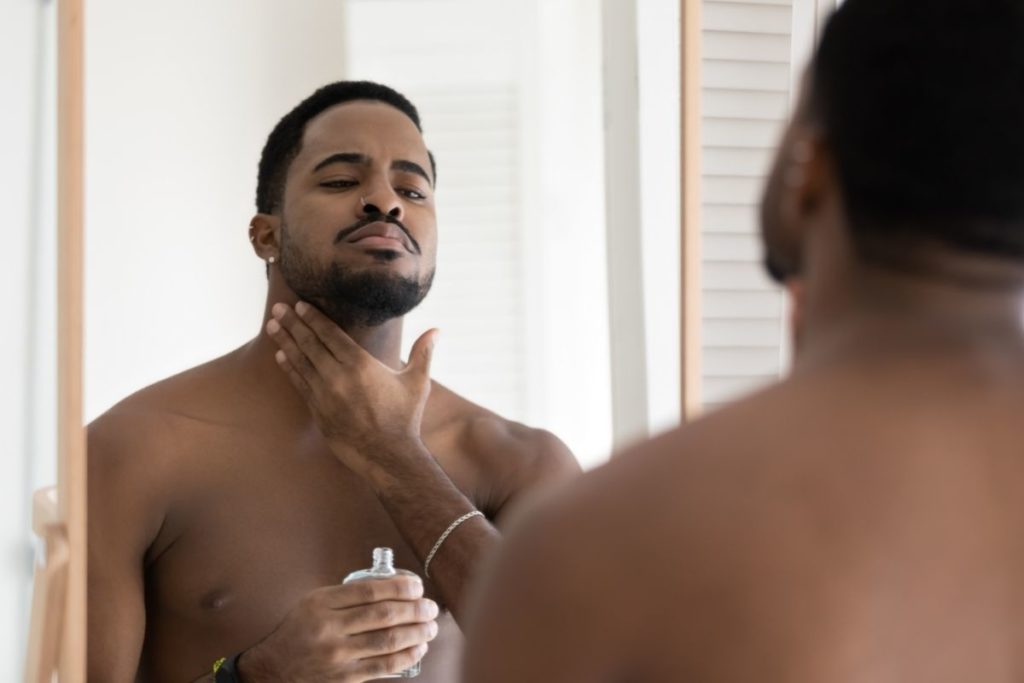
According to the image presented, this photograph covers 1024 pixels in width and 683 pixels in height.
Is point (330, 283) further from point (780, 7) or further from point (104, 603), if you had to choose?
point (780, 7)

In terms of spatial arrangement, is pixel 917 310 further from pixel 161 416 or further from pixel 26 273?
pixel 26 273

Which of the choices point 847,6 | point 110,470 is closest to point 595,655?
point 847,6

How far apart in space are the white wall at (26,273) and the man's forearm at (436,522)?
317 mm

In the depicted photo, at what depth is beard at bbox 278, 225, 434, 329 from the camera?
127 centimetres

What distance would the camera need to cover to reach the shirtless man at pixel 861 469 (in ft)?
1.62

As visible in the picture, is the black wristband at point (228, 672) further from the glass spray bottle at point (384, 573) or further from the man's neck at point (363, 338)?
the man's neck at point (363, 338)

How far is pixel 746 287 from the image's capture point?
1.57 meters

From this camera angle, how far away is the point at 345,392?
1.26 metres

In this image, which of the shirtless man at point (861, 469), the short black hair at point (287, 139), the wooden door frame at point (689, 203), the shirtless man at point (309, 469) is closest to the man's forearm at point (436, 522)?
the shirtless man at point (309, 469)

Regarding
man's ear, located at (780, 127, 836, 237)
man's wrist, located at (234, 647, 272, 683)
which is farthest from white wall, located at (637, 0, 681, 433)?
man's ear, located at (780, 127, 836, 237)

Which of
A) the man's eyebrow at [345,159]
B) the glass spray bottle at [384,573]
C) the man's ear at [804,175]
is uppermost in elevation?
the man's eyebrow at [345,159]

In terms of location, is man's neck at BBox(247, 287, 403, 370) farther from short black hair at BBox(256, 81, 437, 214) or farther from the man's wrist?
the man's wrist

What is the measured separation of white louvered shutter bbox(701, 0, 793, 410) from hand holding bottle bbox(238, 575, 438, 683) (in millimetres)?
519

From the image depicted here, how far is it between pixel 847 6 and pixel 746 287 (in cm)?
104
